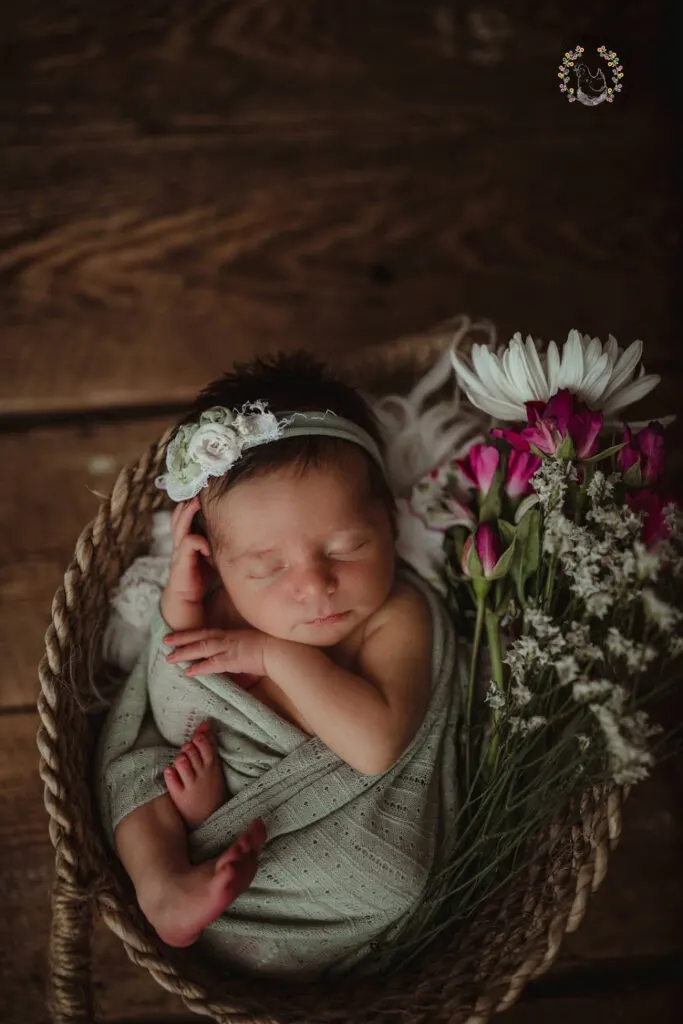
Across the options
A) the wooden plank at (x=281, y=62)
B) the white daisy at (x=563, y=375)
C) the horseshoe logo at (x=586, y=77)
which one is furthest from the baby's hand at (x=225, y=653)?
the horseshoe logo at (x=586, y=77)

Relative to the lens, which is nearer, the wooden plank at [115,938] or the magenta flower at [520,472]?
the magenta flower at [520,472]

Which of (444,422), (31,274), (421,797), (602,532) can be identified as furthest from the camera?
(31,274)

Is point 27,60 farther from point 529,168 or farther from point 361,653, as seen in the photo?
point 361,653

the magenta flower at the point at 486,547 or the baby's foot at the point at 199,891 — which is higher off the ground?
the magenta flower at the point at 486,547

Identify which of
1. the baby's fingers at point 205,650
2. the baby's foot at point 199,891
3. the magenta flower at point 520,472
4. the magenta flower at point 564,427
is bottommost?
the baby's foot at point 199,891

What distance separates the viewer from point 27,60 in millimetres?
1637

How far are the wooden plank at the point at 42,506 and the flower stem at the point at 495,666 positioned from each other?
0.63 m

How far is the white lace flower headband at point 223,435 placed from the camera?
44.7 inches

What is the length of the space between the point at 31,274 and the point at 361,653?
0.91m

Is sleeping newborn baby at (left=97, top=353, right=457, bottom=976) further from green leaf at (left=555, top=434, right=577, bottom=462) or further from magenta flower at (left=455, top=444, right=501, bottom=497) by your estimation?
green leaf at (left=555, top=434, right=577, bottom=462)

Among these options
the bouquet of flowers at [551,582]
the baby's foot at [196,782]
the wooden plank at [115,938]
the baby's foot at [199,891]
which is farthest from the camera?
the wooden plank at [115,938]

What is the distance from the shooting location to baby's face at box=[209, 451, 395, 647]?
114 centimetres

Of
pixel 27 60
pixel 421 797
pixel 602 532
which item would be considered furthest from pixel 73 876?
pixel 27 60

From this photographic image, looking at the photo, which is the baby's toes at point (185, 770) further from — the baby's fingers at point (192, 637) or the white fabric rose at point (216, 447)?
the white fabric rose at point (216, 447)
